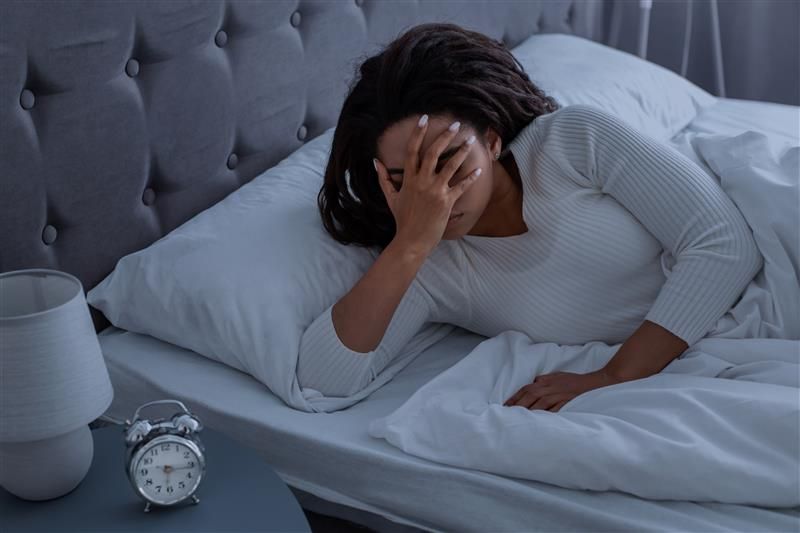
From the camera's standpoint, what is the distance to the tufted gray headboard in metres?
1.32

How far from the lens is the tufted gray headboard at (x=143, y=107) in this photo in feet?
4.34

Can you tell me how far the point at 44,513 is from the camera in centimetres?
108

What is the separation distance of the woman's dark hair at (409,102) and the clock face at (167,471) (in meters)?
0.49

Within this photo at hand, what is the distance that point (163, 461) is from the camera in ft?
3.51

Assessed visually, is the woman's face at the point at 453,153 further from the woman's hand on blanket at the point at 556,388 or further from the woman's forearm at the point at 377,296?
the woman's hand on blanket at the point at 556,388

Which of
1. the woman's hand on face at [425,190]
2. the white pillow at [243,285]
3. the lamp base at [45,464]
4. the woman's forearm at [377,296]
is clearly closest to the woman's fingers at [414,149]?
the woman's hand on face at [425,190]

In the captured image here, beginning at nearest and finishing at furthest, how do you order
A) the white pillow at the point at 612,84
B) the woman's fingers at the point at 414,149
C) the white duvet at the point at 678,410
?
the white duvet at the point at 678,410 < the woman's fingers at the point at 414,149 < the white pillow at the point at 612,84

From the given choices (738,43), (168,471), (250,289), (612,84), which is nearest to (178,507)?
(168,471)

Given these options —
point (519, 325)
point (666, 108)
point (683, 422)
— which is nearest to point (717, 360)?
point (683, 422)

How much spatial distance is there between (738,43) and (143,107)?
174cm

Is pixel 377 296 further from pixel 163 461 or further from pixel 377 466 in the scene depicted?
pixel 163 461

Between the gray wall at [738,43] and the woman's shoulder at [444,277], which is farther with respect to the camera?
the gray wall at [738,43]

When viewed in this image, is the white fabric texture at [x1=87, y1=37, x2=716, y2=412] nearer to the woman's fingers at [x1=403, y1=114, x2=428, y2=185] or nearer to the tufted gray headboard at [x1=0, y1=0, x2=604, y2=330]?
the tufted gray headboard at [x1=0, y1=0, x2=604, y2=330]

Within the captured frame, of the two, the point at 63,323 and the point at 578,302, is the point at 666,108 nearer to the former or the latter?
the point at 578,302
